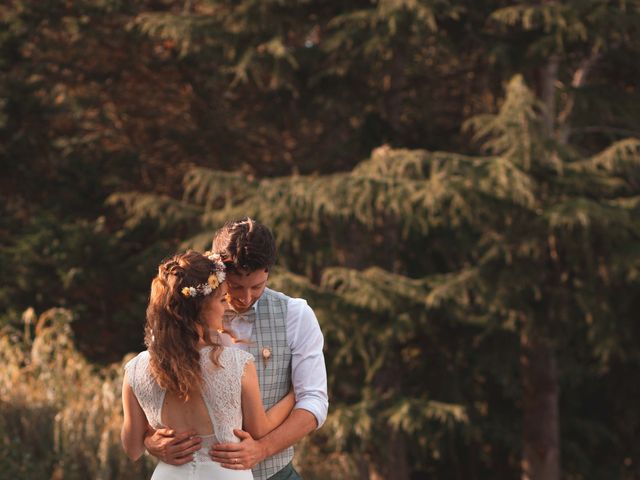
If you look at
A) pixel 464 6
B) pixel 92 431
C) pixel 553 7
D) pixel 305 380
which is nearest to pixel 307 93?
pixel 464 6

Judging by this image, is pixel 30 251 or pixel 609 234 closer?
pixel 609 234

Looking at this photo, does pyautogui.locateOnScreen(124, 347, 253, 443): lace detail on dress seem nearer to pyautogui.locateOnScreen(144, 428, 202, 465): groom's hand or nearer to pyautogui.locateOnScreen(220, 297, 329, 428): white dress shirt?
pyautogui.locateOnScreen(144, 428, 202, 465): groom's hand

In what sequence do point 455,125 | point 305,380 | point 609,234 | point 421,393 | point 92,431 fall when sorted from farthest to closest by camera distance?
point 455,125 < point 421,393 < point 609,234 < point 92,431 < point 305,380

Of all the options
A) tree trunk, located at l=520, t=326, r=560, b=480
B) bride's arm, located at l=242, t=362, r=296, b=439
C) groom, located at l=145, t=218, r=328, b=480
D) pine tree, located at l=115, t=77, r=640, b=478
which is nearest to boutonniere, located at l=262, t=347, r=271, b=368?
groom, located at l=145, t=218, r=328, b=480

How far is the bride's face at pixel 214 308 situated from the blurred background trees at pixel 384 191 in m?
5.88

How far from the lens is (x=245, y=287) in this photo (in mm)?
2914

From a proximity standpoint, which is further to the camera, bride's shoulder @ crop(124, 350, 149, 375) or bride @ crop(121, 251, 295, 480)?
bride's shoulder @ crop(124, 350, 149, 375)

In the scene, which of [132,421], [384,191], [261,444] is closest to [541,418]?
[384,191]

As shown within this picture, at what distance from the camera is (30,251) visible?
10.8 meters

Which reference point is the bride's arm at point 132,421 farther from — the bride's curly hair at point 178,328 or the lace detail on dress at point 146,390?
the bride's curly hair at point 178,328

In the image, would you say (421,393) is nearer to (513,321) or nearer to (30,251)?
(513,321)

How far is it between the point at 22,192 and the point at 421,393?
5.10 meters

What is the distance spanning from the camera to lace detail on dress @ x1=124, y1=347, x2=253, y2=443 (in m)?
2.74

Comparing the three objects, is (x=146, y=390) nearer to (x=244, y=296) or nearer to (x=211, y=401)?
(x=211, y=401)
